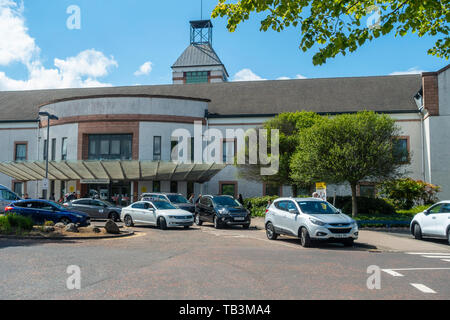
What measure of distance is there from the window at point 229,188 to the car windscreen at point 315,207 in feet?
73.2

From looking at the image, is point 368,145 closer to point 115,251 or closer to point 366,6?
point 366,6

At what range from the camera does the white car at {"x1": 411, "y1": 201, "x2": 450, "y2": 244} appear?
14685 mm

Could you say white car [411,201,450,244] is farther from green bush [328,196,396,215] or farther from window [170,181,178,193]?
window [170,181,178,193]

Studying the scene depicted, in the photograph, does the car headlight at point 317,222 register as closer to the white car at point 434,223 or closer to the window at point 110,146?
the white car at point 434,223

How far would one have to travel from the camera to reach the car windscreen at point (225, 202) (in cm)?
2108

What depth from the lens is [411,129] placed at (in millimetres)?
34531

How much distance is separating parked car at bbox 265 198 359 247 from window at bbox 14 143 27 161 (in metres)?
33.0

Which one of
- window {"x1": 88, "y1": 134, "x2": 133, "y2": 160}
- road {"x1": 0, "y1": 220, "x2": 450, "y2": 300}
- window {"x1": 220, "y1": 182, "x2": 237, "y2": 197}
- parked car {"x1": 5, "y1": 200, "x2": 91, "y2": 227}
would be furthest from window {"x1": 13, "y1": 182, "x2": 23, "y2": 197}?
road {"x1": 0, "y1": 220, "x2": 450, "y2": 300}

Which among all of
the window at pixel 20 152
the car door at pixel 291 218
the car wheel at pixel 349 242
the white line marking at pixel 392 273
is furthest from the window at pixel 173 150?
the white line marking at pixel 392 273

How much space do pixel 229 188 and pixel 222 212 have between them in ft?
55.6

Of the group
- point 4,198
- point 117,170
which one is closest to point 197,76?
point 117,170

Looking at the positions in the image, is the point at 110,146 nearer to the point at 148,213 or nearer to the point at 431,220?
the point at 148,213

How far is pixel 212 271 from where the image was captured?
8.48 meters
